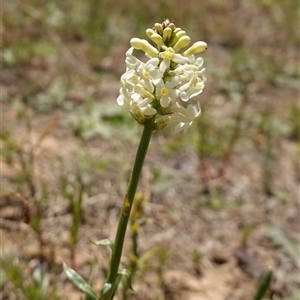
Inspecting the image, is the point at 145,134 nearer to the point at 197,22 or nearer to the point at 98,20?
the point at 98,20

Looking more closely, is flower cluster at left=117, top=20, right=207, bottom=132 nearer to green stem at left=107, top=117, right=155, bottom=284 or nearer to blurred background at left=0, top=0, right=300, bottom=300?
green stem at left=107, top=117, right=155, bottom=284

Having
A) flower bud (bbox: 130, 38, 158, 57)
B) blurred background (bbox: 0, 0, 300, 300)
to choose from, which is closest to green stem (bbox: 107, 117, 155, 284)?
flower bud (bbox: 130, 38, 158, 57)

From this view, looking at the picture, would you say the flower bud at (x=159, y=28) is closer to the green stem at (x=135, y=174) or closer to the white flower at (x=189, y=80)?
the white flower at (x=189, y=80)

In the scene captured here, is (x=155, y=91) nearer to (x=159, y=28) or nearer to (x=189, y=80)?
(x=189, y=80)

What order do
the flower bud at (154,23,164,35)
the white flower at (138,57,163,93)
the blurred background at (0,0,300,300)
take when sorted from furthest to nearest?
the blurred background at (0,0,300,300)
the flower bud at (154,23,164,35)
the white flower at (138,57,163,93)

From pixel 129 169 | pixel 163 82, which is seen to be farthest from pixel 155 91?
pixel 129 169

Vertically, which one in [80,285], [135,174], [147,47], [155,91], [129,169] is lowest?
[129,169]

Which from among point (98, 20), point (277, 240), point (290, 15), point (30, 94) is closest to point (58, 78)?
point (30, 94)
